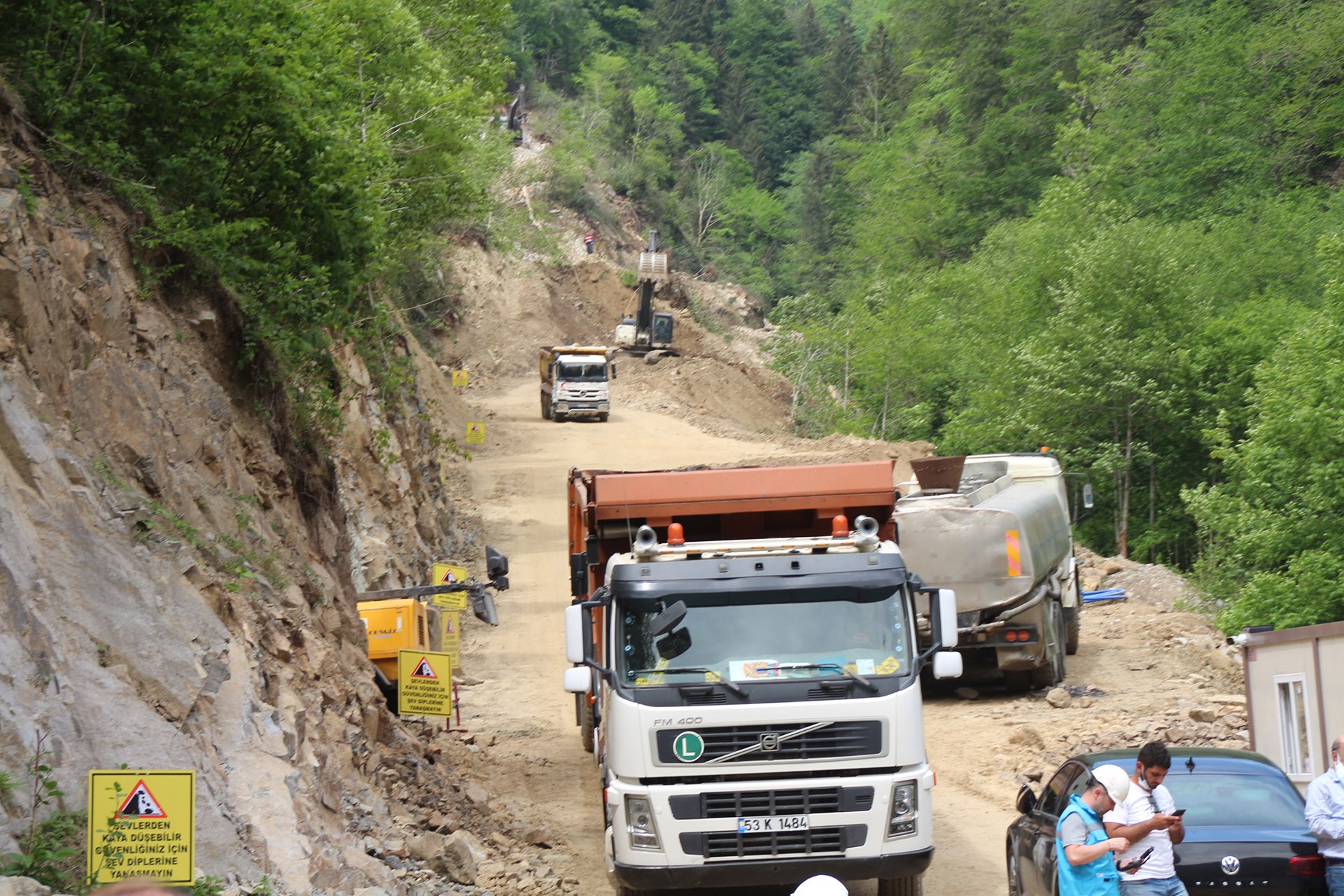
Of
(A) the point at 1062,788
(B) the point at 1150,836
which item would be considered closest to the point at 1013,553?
(A) the point at 1062,788

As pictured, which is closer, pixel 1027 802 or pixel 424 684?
pixel 1027 802

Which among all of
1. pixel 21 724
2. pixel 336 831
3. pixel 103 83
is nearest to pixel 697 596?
pixel 336 831

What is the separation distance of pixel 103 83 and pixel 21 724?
8214mm

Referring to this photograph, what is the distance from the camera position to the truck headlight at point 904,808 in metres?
9.41

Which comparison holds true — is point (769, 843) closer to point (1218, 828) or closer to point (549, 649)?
point (1218, 828)

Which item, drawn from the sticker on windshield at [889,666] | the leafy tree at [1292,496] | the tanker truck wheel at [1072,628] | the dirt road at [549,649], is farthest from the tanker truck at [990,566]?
the leafy tree at [1292,496]

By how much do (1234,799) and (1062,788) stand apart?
1.16 m

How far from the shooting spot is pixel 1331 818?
7695mm

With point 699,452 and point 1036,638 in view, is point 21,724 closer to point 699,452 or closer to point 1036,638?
point 1036,638

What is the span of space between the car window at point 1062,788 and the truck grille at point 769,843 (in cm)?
132

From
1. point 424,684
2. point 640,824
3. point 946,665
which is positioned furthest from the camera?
point 424,684

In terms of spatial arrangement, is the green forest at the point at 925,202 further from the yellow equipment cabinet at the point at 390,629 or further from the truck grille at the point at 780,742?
the truck grille at the point at 780,742

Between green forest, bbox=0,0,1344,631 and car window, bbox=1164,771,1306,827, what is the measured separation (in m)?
9.95

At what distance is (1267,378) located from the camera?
33688 mm
